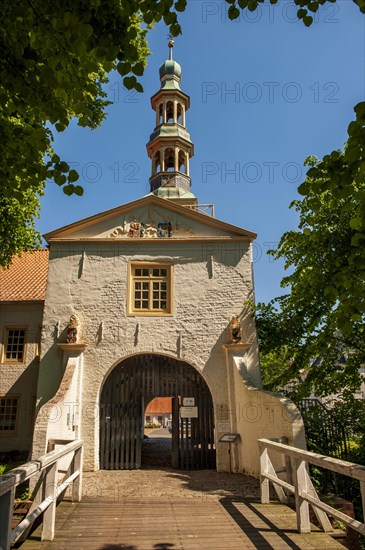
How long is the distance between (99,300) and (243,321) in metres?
4.19

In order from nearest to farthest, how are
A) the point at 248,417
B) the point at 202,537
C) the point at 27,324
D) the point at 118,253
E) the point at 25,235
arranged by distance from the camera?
the point at 202,537 → the point at 248,417 → the point at 25,235 → the point at 118,253 → the point at 27,324

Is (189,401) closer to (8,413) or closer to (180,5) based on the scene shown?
(8,413)

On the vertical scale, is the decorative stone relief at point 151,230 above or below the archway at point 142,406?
above

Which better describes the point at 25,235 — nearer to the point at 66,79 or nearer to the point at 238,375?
the point at 238,375

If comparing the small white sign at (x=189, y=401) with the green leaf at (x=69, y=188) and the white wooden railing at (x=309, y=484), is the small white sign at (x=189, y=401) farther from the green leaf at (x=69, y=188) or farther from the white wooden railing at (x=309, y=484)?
the green leaf at (x=69, y=188)

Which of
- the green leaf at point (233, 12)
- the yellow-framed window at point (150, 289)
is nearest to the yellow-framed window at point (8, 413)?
the yellow-framed window at point (150, 289)

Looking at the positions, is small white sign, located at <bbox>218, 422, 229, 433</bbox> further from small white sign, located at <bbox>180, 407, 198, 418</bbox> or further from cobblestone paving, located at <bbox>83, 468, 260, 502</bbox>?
cobblestone paving, located at <bbox>83, 468, 260, 502</bbox>

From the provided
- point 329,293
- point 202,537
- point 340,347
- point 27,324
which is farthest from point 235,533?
point 27,324

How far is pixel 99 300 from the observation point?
1253 cm

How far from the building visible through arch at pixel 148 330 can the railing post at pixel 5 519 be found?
693cm

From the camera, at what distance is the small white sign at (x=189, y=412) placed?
1205 centimetres

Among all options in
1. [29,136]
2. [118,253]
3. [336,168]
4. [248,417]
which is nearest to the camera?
[336,168]

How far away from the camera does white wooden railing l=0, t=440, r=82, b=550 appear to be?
3.92 metres

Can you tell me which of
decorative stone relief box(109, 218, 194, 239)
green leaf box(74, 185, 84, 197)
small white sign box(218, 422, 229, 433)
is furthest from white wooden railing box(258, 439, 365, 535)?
decorative stone relief box(109, 218, 194, 239)
